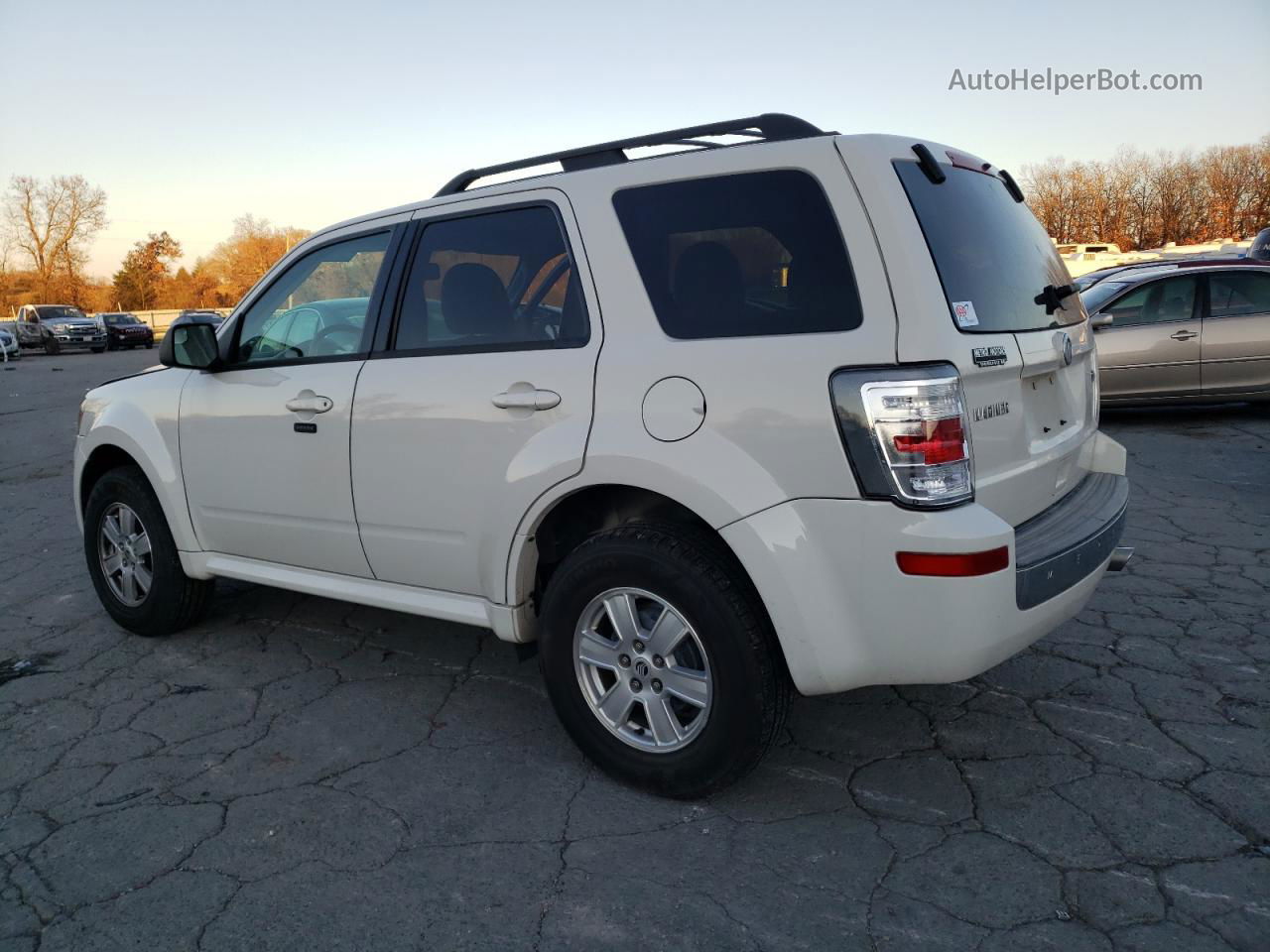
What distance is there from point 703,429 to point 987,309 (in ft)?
2.93

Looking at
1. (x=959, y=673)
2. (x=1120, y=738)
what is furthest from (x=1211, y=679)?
(x=959, y=673)

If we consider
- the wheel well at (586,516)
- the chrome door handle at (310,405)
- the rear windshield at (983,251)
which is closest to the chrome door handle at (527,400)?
the wheel well at (586,516)

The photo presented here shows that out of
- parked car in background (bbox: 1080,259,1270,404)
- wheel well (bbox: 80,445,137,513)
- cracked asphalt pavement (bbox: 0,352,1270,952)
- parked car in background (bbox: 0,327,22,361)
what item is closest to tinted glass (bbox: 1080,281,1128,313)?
parked car in background (bbox: 1080,259,1270,404)

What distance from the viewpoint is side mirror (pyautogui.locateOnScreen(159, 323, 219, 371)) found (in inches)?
161

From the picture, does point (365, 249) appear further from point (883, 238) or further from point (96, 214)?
point (96, 214)

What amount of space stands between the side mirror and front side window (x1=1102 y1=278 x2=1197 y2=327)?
28.7ft

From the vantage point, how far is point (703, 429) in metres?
2.77

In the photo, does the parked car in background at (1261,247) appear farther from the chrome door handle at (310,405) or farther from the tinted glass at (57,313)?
the tinted glass at (57,313)

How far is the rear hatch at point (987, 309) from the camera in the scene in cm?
259

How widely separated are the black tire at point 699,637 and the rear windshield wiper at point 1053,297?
53.8 inches

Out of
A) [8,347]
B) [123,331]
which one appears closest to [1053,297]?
[8,347]

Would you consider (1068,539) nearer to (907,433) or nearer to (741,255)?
(907,433)

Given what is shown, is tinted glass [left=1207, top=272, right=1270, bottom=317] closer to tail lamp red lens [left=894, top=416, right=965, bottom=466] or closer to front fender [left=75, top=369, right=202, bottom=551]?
tail lamp red lens [left=894, top=416, right=965, bottom=466]

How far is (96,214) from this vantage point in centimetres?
7250
